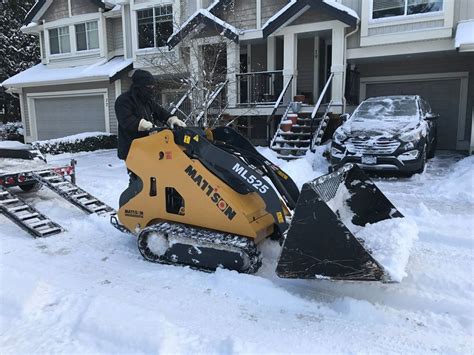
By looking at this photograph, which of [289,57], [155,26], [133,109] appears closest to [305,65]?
[289,57]

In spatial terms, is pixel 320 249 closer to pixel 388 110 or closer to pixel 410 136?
pixel 410 136

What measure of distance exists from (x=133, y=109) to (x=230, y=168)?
1475mm

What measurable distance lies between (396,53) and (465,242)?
9.06 m

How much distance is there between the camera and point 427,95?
14.2 meters

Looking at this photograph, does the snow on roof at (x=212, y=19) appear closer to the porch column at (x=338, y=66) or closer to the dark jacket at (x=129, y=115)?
the porch column at (x=338, y=66)

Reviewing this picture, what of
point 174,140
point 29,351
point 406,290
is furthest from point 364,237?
point 29,351

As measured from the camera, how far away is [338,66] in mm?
12617

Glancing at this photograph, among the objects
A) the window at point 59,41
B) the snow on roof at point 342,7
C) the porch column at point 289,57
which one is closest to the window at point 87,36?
the window at point 59,41

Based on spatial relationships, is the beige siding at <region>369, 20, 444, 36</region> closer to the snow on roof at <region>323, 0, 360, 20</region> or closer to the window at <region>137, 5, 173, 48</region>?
the snow on roof at <region>323, 0, 360, 20</region>

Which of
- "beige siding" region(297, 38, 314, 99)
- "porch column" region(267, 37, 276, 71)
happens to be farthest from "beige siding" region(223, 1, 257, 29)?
"beige siding" region(297, 38, 314, 99)

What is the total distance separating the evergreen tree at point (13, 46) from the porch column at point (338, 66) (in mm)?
23165

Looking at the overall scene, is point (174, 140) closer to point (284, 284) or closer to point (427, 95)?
point (284, 284)

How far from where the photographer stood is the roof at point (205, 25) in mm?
13703

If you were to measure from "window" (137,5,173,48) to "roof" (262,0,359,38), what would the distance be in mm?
4474
